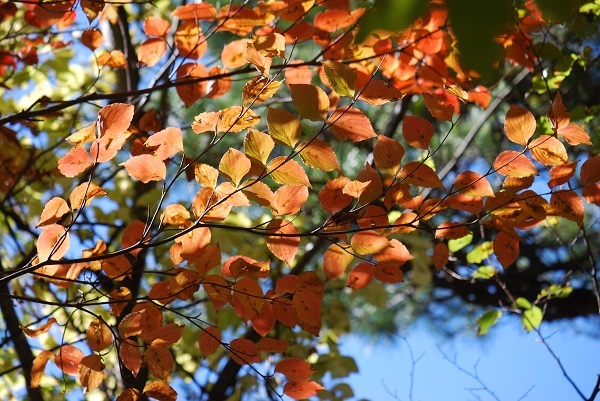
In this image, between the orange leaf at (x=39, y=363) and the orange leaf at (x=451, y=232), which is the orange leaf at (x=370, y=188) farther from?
the orange leaf at (x=39, y=363)

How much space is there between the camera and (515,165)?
1.15m

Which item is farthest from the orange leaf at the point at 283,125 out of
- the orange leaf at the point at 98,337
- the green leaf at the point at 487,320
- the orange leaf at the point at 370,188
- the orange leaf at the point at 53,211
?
the green leaf at the point at 487,320

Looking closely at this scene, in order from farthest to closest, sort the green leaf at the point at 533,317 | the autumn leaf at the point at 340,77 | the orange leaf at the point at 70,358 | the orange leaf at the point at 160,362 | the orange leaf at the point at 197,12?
1. the green leaf at the point at 533,317
2. the orange leaf at the point at 197,12
3. the orange leaf at the point at 70,358
4. the orange leaf at the point at 160,362
5. the autumn leaf at the point at 340,77

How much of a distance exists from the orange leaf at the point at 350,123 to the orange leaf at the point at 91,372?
0.58m

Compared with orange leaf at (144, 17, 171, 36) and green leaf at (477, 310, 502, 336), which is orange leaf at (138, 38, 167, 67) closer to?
orange leaf at (144, 17, 171, 36)

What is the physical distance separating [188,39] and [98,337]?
26.2 inches

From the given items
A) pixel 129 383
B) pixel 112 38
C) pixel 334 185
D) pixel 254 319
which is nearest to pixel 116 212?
pixel 112 38

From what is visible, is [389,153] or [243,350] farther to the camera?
[243,350]

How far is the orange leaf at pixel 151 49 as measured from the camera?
1595 millimetres

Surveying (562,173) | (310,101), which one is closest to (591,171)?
(562,173)

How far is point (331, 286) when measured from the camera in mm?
2570

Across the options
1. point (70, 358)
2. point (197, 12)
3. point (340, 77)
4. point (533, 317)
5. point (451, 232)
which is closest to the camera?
point (340, 77)

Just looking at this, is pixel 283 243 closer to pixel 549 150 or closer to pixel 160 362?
pixel 160 362

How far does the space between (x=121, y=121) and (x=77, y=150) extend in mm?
110
